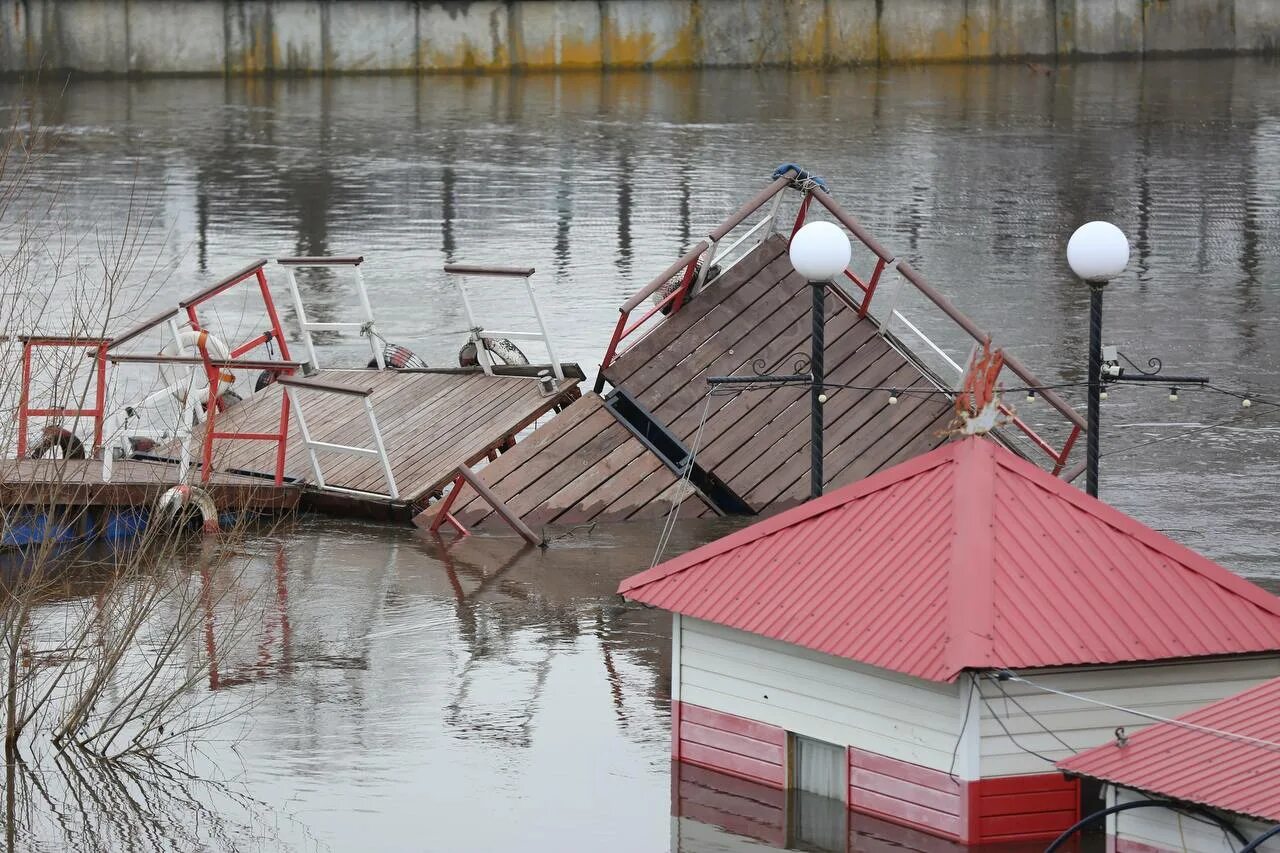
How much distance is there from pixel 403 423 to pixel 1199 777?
526 inches

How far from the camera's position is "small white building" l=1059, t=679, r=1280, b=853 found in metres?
11.3

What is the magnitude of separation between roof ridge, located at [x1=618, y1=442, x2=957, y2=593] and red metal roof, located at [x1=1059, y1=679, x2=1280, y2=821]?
8.20 ft

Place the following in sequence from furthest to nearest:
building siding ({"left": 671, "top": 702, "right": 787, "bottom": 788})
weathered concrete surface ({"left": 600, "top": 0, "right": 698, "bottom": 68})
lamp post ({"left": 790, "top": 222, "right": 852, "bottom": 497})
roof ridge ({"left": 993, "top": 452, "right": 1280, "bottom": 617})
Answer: weathered concrete surface ({"left": 600, "top": 0, "right": 698, "bottom": 68}), lamp post ({"left": 790, "top": 222, "right": 852, "bottom": 497}), building siding ({"left": 671, "top": 702, "right": 787, "bottom": 788}), roof ridge ({"left": 993, "top": 452, "right": 1280, "bottom": 617})

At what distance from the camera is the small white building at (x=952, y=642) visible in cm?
1297

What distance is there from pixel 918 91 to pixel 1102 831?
5118cm

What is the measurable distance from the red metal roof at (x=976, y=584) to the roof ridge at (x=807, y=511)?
18mm

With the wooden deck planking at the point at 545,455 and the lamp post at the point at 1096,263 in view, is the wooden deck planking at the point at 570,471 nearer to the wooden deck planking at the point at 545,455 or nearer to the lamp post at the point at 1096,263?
the wooden deck planking at the point at 545,455

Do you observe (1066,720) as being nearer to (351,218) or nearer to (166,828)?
(166,828)

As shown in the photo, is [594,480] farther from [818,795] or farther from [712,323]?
[818,795]

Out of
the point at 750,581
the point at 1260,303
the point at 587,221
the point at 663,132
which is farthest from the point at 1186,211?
the point at 750,581

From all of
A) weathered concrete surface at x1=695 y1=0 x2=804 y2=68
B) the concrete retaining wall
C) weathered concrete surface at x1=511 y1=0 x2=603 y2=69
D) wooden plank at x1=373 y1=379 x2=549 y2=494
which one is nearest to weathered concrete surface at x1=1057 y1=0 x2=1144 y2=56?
the concrete retaining wall

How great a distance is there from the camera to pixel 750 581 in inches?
563

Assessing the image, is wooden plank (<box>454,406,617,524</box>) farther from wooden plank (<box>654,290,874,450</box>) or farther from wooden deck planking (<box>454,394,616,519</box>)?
wooden plank (<box>654,290,874,450</box>)

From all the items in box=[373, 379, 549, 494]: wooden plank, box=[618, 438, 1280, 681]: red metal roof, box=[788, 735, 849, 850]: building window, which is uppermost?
box=[618, 438, 1280, 681]: red metal roof
